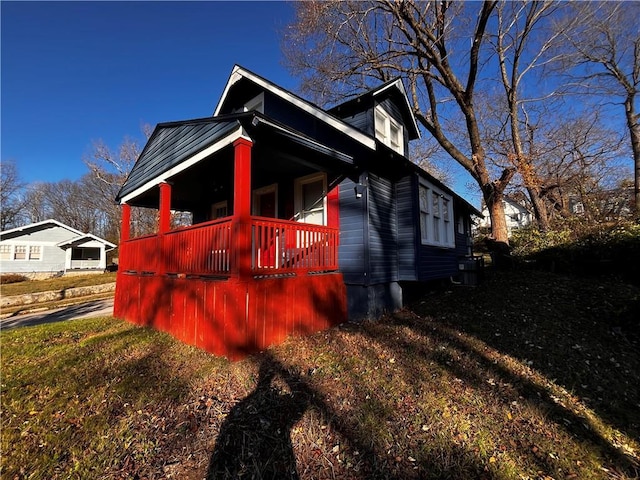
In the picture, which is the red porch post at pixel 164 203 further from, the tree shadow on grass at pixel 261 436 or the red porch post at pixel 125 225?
the tree shadow on grass at pixel 261 436

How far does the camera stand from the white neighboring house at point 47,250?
2534cm

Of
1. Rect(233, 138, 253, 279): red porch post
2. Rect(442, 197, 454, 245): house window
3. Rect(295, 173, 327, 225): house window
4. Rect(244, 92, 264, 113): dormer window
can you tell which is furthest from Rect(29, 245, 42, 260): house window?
Rect(442, 197, 454, 245): house window

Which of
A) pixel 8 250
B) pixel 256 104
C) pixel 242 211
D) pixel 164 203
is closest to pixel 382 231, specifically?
pixel 242 211

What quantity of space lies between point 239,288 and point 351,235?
125 inches

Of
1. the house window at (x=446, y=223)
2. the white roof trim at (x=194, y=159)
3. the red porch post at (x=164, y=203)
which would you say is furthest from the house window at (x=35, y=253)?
Answer: the house window at (x=446, y=223)

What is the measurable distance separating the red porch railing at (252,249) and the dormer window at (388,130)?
395 centimetres

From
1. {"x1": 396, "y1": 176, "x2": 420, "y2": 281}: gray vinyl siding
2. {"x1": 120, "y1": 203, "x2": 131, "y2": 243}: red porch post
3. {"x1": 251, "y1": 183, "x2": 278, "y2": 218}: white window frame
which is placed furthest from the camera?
{"x1": 120, "y1": 203, "x2": 131, "y2": 243}: red porch post

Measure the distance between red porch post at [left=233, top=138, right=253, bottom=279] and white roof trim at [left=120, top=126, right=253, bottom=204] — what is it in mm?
123

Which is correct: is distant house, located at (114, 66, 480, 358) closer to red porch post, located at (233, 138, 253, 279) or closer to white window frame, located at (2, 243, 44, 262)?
red porch post, located at (233, 138, 253, 279)

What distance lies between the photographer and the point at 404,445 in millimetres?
2898

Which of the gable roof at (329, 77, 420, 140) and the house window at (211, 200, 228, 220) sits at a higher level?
the gable roof at (329, 77, 420, 140)

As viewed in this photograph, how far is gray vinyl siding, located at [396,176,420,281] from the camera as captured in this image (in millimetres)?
7535

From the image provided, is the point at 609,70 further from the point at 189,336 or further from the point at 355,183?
the point at 189,336

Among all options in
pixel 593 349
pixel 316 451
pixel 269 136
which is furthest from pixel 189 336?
pixel 593 349
